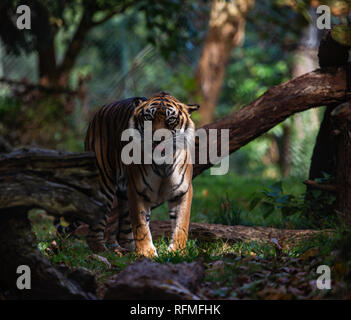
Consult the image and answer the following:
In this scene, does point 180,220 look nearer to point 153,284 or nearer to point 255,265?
point 255,265

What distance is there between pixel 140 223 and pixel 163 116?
991mm

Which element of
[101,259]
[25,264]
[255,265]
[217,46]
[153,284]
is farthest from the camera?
[217,46]

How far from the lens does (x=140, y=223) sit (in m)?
5.03

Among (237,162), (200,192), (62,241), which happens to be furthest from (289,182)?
(237,162)

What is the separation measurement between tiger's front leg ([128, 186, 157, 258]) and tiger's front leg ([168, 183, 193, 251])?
205mm

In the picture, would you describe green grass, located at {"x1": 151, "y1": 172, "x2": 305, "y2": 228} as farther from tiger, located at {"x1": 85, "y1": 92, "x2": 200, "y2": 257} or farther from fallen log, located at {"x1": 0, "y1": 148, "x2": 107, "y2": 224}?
fallen log, located at {"x1": 0, "y1": 148, "x2": 107, "y2": 224}

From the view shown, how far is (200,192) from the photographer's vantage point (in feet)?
29.6

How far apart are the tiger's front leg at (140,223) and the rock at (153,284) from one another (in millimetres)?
1411

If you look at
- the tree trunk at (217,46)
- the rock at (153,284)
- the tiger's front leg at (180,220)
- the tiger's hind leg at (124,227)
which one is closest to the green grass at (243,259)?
the tiger's front leg at (180,220)

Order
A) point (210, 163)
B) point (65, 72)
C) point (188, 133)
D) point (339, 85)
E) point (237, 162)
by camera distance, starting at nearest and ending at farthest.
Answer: point (188, 133), point (339, 85), point (210, 163), point (65, 72), point (237, 162)

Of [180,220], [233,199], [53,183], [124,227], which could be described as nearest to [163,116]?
[180,220]
